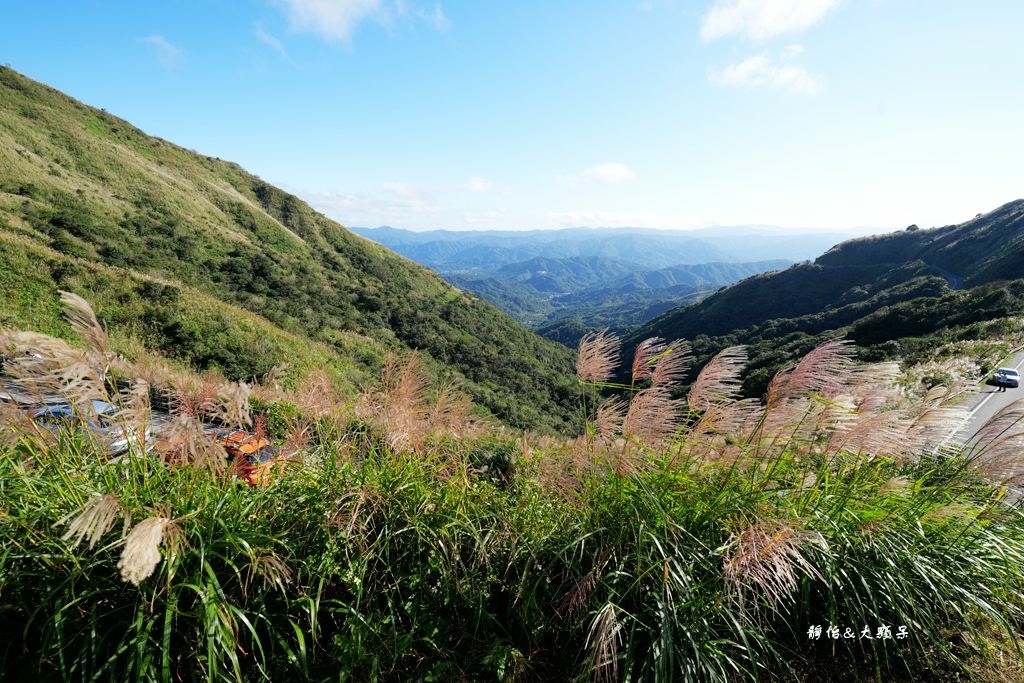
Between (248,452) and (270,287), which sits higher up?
(248,452)

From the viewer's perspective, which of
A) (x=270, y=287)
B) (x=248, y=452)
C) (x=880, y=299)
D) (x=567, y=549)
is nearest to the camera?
(x=567, y=549)

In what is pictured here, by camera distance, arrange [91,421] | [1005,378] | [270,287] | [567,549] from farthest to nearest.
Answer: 1. [270,287]
2. [1005,378]
3. [91,421]
4. [567,549]

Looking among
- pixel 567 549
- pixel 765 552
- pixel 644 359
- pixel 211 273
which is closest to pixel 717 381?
pixel 644 359

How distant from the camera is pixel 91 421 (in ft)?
9.00

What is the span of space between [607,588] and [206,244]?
5115 centimetres

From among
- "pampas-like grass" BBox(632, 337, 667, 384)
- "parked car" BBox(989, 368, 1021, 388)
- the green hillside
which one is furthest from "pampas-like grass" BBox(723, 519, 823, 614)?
the green hillside

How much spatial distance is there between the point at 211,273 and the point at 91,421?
140 ft

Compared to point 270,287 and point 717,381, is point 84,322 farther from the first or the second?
point 270,287

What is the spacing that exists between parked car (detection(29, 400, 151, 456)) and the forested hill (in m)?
10.2

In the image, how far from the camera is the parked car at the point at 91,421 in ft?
8.15

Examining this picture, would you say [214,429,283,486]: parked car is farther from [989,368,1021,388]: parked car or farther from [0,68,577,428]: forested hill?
[989,368,1021,388]: parked car

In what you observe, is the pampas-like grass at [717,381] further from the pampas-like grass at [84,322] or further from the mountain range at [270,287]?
the pampas-like grass at [84,322]

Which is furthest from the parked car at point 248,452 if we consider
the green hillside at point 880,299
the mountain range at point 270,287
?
the green hillside at point 880,299

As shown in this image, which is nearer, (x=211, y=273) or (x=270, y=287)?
(x=211, y=273)
